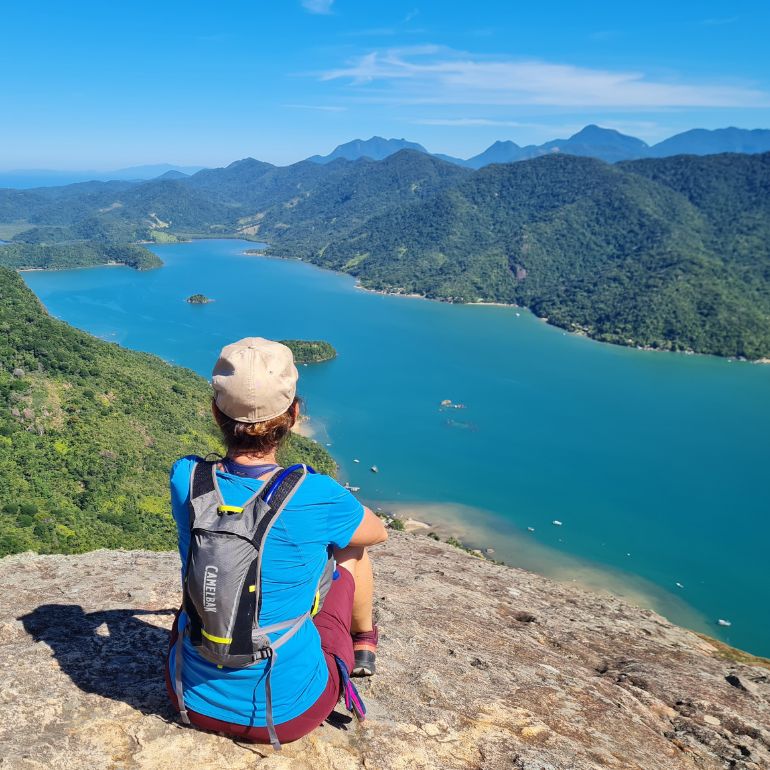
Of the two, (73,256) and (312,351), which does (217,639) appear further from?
(73,256)

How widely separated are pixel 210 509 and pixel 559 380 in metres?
74.5

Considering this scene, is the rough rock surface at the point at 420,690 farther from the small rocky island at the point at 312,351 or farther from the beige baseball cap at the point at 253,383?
the small rocky island at the point at 312,351

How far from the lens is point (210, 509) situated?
7.68ft

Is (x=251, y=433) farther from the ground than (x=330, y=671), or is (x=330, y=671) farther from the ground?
(x=251, y=433)

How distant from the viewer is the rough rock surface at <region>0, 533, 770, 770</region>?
119 inches

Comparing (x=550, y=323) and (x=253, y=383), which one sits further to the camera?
(x=550, y=323)

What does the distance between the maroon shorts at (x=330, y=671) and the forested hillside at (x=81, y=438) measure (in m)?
16.6

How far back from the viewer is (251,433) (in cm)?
248

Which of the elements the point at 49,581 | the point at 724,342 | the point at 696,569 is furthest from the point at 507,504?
the point at 724,342

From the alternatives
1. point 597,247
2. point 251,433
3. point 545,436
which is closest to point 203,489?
point 251,433

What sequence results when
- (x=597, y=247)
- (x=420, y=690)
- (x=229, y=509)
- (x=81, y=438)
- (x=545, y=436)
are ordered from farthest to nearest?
1. (x=597, y=247)
2. (x=545, y=436)
3. (x=81, y=438)
4. (x=420, y=690)
5. (x=229, y=509)

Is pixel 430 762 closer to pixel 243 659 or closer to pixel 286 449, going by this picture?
pixel 243 659

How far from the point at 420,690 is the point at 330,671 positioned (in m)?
1.46

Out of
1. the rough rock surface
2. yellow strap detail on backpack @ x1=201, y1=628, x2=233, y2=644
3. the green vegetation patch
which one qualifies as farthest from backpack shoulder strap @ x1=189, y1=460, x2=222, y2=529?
the green vegetation patch
